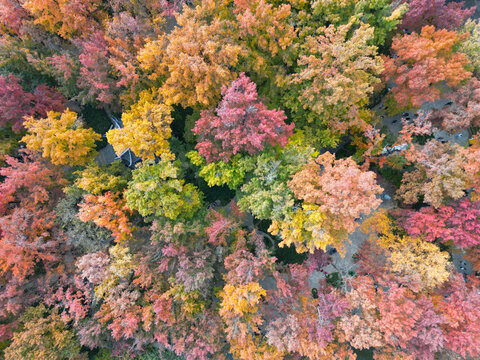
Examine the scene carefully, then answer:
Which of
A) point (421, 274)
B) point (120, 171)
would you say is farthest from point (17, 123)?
point (421, 274)

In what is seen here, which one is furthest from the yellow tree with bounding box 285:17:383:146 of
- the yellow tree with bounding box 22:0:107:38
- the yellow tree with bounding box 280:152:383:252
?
the yellow tree with bounding box 22:0:107:38

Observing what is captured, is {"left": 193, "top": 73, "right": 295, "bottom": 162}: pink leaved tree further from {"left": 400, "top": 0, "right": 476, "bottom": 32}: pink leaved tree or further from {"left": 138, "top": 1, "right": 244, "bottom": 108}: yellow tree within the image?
{"left": 400, "top": 0, "right": 476, "bottom": 32}: pink leaved tree

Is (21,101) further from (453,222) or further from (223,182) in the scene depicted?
(453,222)

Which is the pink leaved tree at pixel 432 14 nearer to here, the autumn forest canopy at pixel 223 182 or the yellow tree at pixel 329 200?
the autumn forest canopy at pixel 223 182

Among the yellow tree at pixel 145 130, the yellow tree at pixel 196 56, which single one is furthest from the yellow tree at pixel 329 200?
the yellow tree at pixel 145 130

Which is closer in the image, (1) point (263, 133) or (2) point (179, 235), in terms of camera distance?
(1) point (263, 133)

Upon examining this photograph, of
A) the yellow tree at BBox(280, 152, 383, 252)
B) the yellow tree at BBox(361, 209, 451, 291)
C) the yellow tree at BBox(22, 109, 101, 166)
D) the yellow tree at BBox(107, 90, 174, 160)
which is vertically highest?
the yellow tree at BBox(22, 109, 101, 166)

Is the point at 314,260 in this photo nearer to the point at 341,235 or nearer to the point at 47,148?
the point at 341,235

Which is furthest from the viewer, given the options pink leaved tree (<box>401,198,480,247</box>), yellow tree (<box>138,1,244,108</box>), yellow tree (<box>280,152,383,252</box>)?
pink leaved tree (<box>401,198,480,247</box>)
